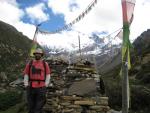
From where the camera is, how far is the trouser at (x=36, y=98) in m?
10.7

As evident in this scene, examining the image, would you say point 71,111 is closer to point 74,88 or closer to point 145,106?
point 74,88

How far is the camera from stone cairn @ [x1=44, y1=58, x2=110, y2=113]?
13336 millimetres

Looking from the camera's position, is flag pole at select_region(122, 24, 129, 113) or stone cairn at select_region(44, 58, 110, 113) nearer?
flag pole at select_region(122, 24, 129, 113)

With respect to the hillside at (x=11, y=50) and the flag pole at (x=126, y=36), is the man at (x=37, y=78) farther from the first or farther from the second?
the hillside at (x=11, y=50)

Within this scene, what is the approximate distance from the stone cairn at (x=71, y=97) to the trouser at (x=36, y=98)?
2.65 m

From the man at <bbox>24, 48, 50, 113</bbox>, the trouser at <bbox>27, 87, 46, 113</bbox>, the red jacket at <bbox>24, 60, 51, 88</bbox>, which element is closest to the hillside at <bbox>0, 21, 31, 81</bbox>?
the trouser at <bbox>27, 87, 46, 113</bbox>

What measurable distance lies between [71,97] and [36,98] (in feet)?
9.23

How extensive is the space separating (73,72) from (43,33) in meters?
8.91

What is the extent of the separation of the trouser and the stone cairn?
2.65 m

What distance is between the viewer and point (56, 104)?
13.7m

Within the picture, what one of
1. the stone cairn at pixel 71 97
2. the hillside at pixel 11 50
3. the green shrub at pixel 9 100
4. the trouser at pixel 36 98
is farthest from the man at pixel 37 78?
the hillside at pixel 11 50

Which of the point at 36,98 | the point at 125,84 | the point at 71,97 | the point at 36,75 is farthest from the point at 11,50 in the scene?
the point at 125,84

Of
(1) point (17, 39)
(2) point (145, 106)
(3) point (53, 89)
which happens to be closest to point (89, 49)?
(3) point (53, 89)

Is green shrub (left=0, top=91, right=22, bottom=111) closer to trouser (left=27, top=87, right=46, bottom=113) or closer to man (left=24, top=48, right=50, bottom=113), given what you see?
trouser (left=27, top=87, right=46, bottom=113)
